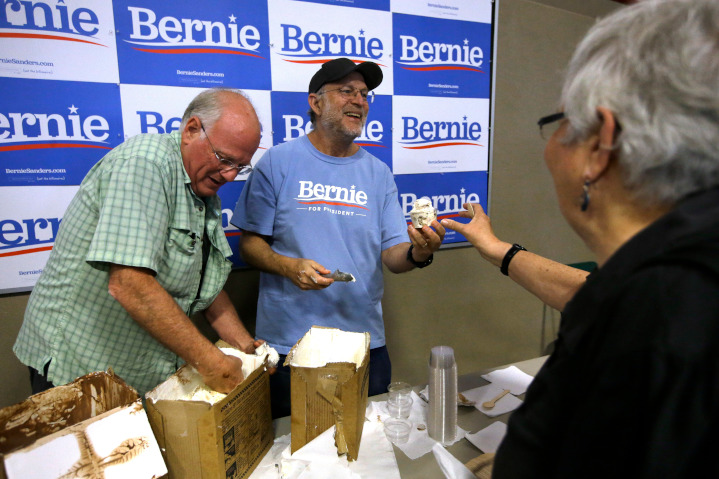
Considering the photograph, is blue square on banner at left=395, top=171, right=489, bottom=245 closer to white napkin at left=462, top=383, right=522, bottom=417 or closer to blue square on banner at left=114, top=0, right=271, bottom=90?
blue square on banner at left=114, top=0, right=271, bottom=90

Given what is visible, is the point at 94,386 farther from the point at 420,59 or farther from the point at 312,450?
the point at 420,59

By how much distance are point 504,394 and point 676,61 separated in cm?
116

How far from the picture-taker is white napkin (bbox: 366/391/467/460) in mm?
1157

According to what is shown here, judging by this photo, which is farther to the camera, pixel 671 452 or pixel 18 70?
pixel 18 70

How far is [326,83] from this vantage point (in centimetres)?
188

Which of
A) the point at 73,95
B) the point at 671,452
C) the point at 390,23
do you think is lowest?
the point at 671,452

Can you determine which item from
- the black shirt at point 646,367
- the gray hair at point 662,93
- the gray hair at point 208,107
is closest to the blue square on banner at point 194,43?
the gray hair at point 208,107

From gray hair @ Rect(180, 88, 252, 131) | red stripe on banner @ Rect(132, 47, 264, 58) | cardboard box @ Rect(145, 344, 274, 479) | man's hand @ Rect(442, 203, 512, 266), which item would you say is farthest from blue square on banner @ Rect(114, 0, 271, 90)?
cardboard box @ Rect(145, 344, 274, 479)

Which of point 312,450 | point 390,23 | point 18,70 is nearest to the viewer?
point 312,450

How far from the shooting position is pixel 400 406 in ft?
4.30

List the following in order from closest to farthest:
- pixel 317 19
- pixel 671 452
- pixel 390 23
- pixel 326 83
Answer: pixel 671 452 < pixel 326 83 < pixel 317 19 < pixel 390 23

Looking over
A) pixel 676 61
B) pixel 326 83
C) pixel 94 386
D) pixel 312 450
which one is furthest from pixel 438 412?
pixel 326 83

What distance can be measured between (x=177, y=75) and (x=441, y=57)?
149 cm

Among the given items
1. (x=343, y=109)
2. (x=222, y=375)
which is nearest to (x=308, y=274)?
(x=222, y=375)
